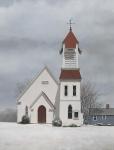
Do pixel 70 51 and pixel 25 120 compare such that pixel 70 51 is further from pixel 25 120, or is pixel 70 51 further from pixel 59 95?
pixel 25 120

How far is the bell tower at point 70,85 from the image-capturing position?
203ft

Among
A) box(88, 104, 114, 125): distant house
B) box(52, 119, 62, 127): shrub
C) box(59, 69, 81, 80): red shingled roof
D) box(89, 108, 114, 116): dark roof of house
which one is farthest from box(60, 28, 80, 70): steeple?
box(88, 104, 114, 125): distant house

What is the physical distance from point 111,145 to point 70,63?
108 feet

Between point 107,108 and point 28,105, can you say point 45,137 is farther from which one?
point 107,108

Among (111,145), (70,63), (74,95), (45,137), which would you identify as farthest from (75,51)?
(111,145)

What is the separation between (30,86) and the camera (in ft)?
213

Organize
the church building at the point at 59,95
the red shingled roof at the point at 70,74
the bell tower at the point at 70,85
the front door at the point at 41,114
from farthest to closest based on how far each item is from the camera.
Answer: the front door at the point at 41,114
the red shingled roof at the point at 70,74
the church building at the point at 59,95
the bell tower at the point at 70,85

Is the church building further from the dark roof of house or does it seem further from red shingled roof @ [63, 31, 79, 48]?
the dark roof of house

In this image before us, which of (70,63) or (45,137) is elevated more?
(70,63)

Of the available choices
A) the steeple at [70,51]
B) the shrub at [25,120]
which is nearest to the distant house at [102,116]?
the steeple at [70,51]

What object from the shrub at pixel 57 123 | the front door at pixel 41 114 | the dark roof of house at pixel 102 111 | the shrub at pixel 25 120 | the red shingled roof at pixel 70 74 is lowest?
the shrub at pixel 57 123

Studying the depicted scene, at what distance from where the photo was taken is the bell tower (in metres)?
61.9

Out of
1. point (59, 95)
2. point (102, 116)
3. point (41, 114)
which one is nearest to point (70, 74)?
point (59, 95)

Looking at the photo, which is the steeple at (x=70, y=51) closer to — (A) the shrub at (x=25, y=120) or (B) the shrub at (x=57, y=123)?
(B) the shrub at (x=57, y=123)
